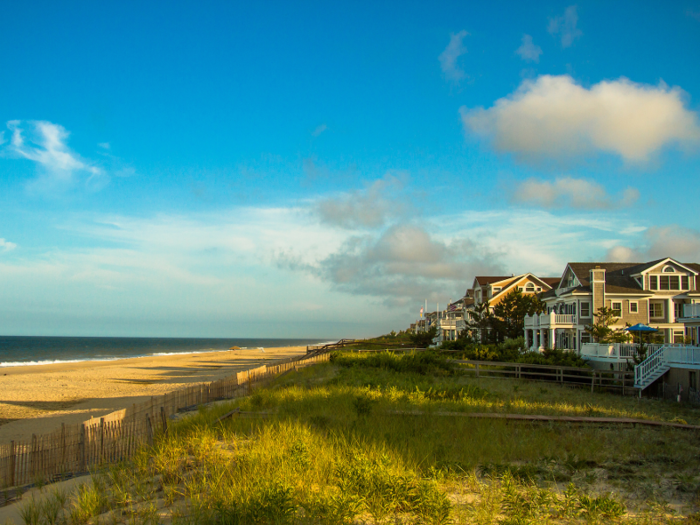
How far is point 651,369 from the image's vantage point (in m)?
25.6

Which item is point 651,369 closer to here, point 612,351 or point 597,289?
point 612,351

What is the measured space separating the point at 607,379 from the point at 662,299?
1865 cm

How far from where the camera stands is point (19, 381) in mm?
35750

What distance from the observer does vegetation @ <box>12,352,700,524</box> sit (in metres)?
5.69

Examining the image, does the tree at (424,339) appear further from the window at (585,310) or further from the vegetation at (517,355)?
the window at (585,310)

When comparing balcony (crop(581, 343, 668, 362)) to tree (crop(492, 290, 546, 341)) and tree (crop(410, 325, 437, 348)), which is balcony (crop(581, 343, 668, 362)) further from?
tree (crop(410, 325, 437, 348))

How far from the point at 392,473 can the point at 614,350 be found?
1122 inches

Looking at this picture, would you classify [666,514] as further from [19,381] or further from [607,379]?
[19,381]

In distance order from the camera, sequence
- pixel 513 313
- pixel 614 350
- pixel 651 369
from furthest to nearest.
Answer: pixel 513 313 → pixel 614 350 → pixel 651 369

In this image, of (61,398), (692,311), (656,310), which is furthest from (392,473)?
(656,310)

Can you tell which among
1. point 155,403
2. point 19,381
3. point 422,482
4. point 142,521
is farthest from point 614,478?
point 19,381

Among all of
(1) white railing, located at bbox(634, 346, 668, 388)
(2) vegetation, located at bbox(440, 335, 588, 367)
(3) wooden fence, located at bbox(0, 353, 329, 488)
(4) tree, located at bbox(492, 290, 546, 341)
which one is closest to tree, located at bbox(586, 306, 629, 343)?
(2) vegetation, located at bbox(440, 335, 588, 367)

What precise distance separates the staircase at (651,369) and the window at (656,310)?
16.3 meters

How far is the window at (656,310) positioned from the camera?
40.0 m
